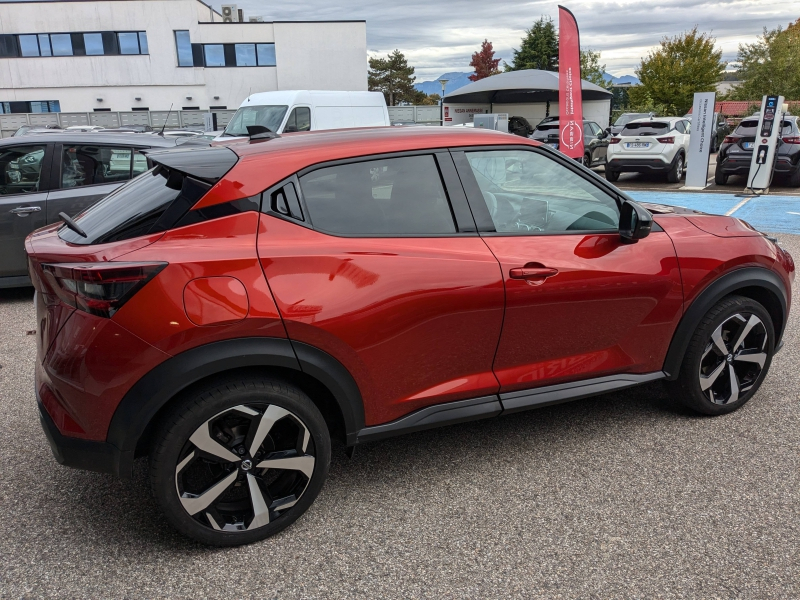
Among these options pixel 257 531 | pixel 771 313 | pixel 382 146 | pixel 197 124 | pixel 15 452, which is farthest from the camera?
pixel 197 124

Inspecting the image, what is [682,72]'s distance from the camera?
128 feet

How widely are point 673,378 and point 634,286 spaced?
2.18 ft

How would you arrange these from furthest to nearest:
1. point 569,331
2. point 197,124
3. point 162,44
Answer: point 162,44 → point 197,124 → point 569,331

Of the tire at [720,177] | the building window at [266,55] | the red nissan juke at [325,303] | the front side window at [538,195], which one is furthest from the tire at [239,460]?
the building window at [266,55]

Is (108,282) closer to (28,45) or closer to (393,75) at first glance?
(28,45)

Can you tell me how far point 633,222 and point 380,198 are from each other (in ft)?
4.13

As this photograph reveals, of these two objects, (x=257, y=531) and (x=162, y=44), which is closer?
(x=257, y=531)

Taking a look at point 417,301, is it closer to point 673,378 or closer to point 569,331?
point 569,331

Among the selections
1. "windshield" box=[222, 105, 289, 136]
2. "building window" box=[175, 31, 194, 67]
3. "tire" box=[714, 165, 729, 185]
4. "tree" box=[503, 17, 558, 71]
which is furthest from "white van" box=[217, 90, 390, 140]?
"tree" box=[503, 17, 558, 71]

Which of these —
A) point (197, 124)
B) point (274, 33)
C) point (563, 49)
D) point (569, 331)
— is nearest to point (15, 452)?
point (569, 331)

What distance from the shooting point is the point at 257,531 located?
2688 mm

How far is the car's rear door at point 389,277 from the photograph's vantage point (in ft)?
8.43

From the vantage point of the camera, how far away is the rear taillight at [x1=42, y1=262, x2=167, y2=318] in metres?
2.33

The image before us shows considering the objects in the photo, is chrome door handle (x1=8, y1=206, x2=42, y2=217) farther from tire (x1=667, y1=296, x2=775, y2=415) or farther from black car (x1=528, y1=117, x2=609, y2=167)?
black car (x1=528, y1=117, x2=609, y2=167)
